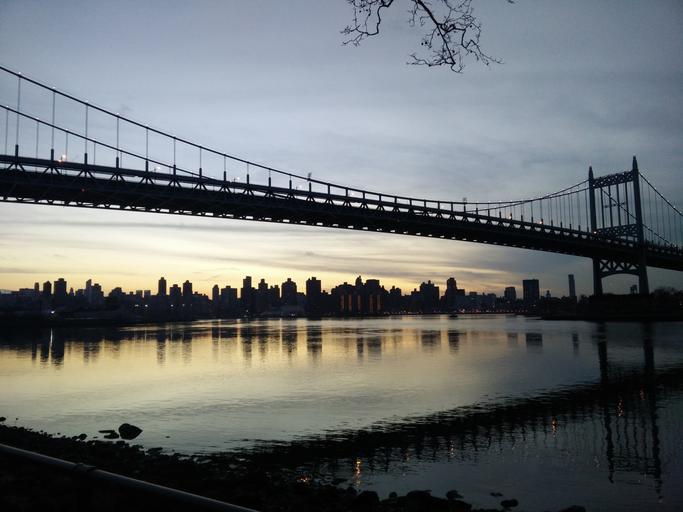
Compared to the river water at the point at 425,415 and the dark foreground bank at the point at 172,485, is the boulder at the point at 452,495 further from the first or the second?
the river water at the point at 425,415

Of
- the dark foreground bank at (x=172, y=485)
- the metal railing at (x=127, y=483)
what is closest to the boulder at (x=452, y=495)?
the dark foreground bank at (x=172, y=485)

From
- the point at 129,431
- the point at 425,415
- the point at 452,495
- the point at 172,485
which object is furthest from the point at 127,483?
the point at 425,415

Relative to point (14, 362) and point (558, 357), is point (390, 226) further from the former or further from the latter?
point (14, 362)

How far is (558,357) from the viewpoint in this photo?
120ft

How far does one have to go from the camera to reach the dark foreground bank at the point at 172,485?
2.75 meters

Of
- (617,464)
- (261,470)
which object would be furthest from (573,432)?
(261,470)

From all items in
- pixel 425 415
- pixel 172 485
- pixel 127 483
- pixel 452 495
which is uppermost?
pixel 127 483

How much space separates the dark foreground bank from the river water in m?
1.09

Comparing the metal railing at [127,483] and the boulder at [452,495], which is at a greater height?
the metal railing at [127,483]

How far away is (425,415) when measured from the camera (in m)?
18.5

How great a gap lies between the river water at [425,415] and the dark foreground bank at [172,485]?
1.09 metres

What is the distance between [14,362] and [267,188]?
24.1m

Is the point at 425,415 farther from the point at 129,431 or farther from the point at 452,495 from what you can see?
the point at 129,431

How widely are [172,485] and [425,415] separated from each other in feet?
34.2
